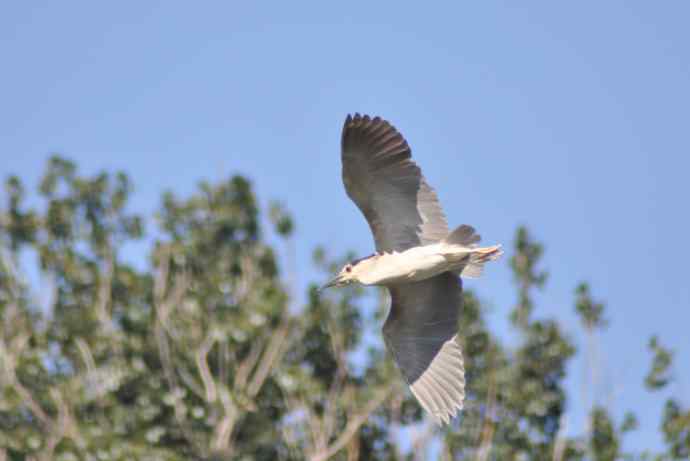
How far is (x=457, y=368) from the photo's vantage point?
955cm

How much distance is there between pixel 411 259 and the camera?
355 inches

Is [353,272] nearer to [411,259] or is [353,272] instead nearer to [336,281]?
[336,281]

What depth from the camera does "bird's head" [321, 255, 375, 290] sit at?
921cm

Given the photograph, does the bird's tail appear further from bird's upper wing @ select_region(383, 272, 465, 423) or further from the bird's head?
the bird's head

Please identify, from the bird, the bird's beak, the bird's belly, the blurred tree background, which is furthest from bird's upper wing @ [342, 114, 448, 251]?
the blurred tree background

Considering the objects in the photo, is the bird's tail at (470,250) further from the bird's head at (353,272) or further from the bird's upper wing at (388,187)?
the bird's head at (353,272)

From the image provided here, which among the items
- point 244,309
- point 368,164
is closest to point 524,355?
point 244,309

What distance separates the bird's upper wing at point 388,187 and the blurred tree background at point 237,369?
5921mm

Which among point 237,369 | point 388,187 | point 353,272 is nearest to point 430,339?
point 353,272

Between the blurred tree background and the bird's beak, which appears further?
the blurred tree background

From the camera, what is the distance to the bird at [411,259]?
8969mm

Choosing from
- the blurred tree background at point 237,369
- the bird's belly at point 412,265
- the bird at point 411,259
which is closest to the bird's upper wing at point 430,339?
the bird at point 411,259

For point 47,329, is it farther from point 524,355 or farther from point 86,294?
point 524,355

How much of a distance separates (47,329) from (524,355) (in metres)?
6.14
